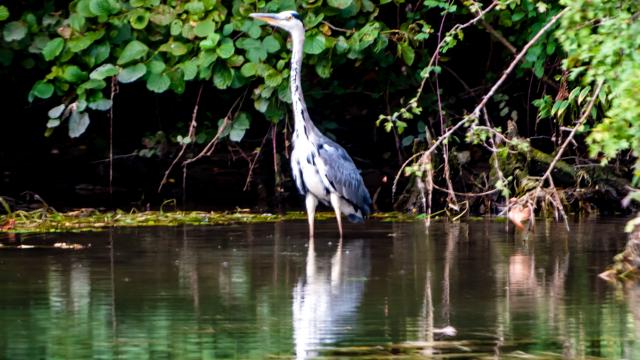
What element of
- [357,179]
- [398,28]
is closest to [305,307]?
[357,179]

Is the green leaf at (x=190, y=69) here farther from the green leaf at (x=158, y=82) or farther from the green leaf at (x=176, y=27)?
the green leaf at (x=176, y=27)

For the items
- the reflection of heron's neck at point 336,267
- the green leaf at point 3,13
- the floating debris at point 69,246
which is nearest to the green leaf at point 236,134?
the green leaf at point 3,13

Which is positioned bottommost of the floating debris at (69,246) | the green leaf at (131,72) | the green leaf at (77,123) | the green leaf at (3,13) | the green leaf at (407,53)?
the floating debris at (69,246)

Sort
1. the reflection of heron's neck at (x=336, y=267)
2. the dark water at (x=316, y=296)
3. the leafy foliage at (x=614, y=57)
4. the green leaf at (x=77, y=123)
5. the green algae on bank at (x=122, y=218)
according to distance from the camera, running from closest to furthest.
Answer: the dark water at (x=316, y=296), the leafy foliage at (x=614, y=57), the reflection of heron's neck at (x=336, y=267), the green algae on bank at (x=122, y=218), the green leaf at (x=77, y=123)

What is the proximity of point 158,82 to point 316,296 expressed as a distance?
5.20 meters

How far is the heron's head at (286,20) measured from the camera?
38.8 feet

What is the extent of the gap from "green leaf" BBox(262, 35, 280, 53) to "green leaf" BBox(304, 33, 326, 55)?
26cm

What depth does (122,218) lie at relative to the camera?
12.2 meters

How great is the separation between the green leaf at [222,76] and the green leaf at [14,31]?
178cm

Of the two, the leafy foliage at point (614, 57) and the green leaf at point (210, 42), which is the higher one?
the green leaf at point (210, 42)

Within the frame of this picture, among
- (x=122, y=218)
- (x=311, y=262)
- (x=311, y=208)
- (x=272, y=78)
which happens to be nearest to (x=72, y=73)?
(x=122, y=218)

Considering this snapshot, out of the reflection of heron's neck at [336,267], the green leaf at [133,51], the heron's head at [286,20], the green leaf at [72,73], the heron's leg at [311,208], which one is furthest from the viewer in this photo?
the green leaf at [72,73]

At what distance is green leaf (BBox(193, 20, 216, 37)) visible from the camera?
39.9 feet

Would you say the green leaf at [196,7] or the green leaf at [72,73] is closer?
the green leaf at [196,7]
